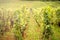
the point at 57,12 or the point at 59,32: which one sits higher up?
the point at 57,12

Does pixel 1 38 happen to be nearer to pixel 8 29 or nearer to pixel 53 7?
pixel 8 29

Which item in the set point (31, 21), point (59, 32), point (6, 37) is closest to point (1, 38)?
point (6, 37)

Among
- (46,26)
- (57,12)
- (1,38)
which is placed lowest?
(1,38)

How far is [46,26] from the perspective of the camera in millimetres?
2979

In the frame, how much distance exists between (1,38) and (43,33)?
2.31ft

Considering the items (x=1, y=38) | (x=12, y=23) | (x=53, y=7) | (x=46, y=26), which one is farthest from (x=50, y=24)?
(x=1, y=38)

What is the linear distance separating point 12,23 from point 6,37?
0.25m

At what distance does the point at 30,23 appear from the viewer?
3025 mm

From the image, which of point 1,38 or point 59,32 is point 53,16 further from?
point 1,38

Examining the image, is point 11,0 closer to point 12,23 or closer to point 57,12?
point 12,23

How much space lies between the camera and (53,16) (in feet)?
9.82

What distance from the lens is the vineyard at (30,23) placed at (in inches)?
117

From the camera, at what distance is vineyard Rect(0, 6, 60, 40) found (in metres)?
2.98

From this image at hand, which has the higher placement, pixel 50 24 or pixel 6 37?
pixel 50 24
